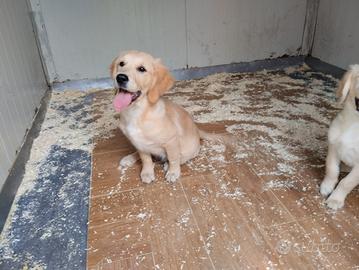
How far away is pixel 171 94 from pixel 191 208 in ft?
6.33

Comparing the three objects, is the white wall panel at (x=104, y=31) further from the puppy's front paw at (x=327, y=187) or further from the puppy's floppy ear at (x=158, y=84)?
the puppy's front paw at (x=327, y=187)

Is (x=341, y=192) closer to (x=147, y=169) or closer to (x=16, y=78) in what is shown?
(x=147, y=169)

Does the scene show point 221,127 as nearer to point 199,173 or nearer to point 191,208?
point 199,173

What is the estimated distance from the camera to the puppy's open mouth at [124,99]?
1.54 meters

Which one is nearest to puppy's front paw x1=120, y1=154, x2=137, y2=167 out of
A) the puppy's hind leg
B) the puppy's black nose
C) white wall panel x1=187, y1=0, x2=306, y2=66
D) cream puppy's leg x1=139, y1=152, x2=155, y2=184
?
the puppy's hind leg

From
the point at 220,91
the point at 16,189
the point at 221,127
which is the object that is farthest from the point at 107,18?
the point at 16,189

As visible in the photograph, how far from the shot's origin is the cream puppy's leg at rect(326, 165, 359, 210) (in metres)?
1.41

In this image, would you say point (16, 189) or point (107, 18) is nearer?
point (16, 189)

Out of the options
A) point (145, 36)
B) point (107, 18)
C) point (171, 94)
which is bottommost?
point (171, 94)

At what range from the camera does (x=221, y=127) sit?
7.79ft

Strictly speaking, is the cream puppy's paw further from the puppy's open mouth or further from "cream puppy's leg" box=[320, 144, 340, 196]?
"cream puppy's leg" box=[320, 144, 340, 196]

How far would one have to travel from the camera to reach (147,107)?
1582 millimetres

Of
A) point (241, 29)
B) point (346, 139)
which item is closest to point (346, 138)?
point (346, 139)

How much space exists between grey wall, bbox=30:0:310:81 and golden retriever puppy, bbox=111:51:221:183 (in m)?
2.01
